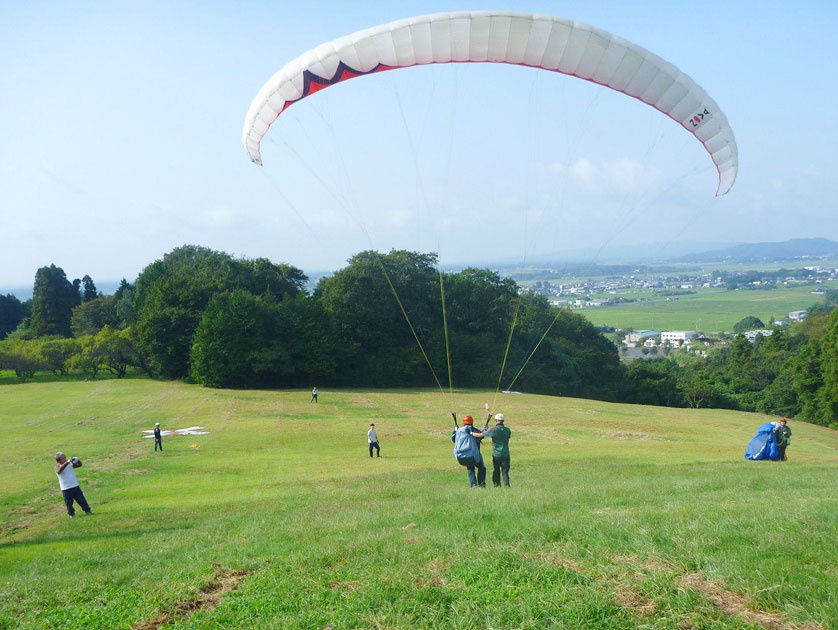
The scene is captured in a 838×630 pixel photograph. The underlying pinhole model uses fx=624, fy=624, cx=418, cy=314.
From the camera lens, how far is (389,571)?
20.4 feet

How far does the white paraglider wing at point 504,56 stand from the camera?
12.4 metres

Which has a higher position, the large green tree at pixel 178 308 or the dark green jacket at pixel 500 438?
the large green tree at pixel 178 308

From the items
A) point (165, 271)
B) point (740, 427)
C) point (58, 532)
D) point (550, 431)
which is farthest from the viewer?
point (165, 271)

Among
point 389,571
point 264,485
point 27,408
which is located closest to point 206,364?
point 27,408

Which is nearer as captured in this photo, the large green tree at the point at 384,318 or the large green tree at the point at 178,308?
the large green tree at the point at 178,308

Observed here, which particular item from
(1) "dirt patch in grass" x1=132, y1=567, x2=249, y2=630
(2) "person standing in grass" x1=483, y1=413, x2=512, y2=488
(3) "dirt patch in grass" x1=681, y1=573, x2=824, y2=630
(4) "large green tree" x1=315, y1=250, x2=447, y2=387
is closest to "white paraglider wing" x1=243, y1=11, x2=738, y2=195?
(2) "person standing in grass" x1=483, y1=413, x2=512, y2=488

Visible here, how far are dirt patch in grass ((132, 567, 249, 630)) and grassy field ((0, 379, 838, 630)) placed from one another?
0.08 ft

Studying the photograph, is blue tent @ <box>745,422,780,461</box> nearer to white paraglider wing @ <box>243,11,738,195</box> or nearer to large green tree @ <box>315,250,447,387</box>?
white paraglider wing @ <box>243,11,738,195</box>

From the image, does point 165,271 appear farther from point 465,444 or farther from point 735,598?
point 735,598

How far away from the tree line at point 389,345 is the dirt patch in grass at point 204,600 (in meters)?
43.1

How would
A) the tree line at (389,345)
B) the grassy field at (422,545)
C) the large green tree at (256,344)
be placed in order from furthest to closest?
the tree line at (389,345), the large green tree at (256,344), the grassy field at (422,545)

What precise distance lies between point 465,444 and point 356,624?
728 centimetres

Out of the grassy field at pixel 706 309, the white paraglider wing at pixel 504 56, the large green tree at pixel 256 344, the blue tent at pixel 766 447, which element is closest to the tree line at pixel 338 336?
the large green tree at pixel 256 344

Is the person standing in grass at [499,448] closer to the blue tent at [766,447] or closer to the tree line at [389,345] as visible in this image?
the blue tent at [766,447]
